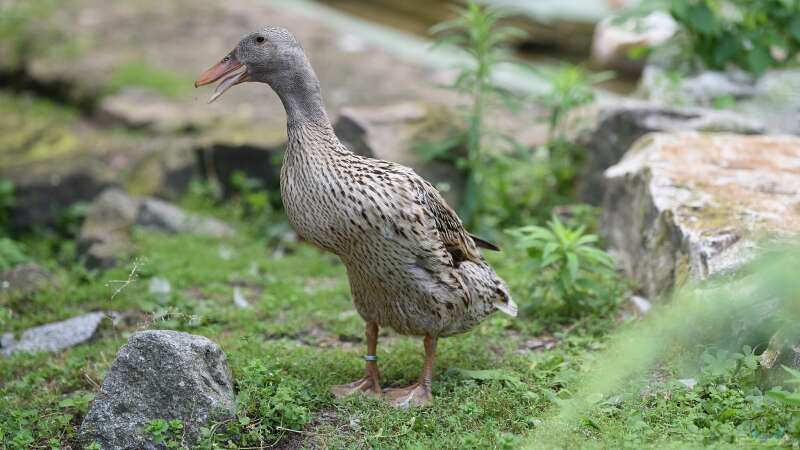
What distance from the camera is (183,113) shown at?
928cm

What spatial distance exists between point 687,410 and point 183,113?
658 centimetres

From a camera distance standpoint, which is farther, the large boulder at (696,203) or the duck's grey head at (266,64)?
the large boulder at (696,203)

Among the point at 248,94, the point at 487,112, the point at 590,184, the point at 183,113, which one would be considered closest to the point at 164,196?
the point at 183,113

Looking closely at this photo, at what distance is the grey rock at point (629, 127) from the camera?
6.77 metres

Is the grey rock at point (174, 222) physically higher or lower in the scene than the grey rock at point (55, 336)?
higher

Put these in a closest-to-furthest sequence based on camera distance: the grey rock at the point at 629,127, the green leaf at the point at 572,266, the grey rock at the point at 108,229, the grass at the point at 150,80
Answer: the green leaf at the point at 572,266 < the grey rock at the point at 108,229 < the grey rock at the point at 629,127 < the grass at the point at 150,80

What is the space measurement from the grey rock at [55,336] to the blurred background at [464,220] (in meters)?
0.03

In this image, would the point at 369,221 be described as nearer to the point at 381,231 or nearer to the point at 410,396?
the point at 381,231

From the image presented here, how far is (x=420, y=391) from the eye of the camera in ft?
14.8

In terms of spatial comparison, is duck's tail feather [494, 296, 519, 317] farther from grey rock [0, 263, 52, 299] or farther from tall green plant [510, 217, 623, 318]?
grey rock [0, 263, 52, 299]

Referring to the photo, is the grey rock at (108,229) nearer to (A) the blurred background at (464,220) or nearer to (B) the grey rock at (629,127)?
(A) the blurred background at (464,220)

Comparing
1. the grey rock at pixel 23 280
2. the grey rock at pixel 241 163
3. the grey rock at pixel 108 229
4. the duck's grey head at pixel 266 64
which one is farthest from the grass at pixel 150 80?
the duck's grey head at pixel 266 64

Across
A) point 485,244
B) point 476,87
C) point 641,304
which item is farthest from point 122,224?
point 641,304

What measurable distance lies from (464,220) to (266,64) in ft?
10.2
